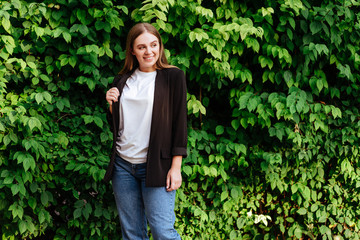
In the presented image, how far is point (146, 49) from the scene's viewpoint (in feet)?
7.62

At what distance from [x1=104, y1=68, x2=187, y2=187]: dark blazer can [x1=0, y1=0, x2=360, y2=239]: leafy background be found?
878 millimetres

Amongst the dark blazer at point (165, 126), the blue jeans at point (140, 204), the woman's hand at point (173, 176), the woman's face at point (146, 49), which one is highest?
the woman's face at point (146, 49)

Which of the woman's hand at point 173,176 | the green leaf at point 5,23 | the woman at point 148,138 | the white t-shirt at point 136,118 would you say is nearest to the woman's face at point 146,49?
the woman at point 148,138

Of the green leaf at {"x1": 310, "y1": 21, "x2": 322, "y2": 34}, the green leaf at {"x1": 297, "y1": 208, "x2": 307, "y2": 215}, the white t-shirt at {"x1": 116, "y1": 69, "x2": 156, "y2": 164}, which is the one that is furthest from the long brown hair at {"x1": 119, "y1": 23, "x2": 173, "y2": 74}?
the green leaf at {"x1": 297, "y1": 208, "x2": 307, "y2": 215}

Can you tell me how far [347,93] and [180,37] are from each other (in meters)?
1.67

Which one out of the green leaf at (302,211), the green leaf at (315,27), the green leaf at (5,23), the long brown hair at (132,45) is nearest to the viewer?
the long brown hair at (132,45)

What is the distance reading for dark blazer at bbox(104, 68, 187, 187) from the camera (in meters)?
2.24

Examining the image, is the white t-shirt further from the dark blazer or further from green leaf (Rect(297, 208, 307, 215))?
green leaf (Rect(297, 208, 307, 215))

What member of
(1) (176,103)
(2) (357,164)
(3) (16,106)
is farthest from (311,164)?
(3) (16,106)

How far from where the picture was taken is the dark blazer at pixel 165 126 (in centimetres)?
224

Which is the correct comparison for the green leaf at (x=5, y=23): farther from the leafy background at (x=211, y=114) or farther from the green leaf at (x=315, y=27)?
the green leaf at (x=315, y=27)

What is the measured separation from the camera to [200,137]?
346cm

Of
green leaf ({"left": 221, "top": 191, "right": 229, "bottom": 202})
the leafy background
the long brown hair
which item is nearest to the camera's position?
the long brown hair

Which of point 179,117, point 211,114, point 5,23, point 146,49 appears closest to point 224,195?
point 211,114
